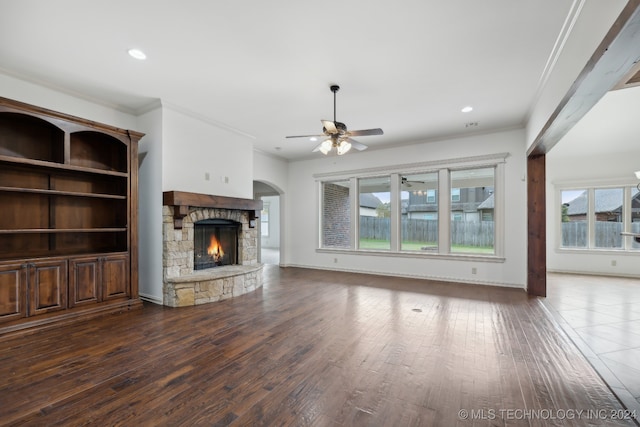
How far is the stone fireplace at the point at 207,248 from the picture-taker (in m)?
4.40

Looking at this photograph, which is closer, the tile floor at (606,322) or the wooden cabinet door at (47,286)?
the tile floor at (606,322)

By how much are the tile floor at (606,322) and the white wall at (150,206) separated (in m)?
5.36

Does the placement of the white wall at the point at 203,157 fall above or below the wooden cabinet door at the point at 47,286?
above

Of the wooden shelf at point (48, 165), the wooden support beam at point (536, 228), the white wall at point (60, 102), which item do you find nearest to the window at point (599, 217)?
the wooden support beam at point (536, 228)

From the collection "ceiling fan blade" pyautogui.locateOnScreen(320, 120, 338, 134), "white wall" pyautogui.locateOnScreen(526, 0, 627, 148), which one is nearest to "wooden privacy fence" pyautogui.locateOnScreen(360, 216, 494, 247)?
"white wall" pyautogui.locateOnScreen(526, 0, 627, 148)

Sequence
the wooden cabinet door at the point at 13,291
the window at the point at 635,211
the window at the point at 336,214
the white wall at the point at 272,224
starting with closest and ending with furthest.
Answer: the wooden cabinet door at the point at 13,291 < the window at the point at 635,211 < the window at the point at 336,214 < the white wall at the point at 272,224

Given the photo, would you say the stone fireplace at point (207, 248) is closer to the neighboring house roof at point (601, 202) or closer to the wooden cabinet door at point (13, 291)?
the wooden cabinet door at point (13, 291)

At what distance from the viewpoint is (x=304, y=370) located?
2.49 meters

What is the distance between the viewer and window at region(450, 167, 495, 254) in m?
6.03

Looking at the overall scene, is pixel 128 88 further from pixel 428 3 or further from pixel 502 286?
pixel 502 286

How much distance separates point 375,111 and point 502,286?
4.19 m

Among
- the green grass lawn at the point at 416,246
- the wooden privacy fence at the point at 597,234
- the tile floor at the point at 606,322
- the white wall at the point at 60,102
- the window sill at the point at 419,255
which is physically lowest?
the tile floor at the point at 606,322

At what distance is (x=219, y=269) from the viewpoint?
17.1ft

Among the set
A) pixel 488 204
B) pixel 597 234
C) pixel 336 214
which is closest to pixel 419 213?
pixel 488 204
